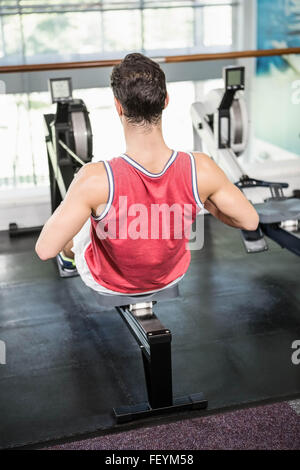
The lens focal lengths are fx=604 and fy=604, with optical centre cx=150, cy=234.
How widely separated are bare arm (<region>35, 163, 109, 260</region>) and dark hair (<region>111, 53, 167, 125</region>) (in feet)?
0.66

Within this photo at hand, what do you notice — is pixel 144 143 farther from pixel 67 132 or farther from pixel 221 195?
pixel 67 132

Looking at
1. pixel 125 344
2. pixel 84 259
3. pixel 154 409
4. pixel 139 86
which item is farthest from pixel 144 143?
pixel 125 344

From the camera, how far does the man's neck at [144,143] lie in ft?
5.90

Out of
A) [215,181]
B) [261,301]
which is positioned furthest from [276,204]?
[215,181]

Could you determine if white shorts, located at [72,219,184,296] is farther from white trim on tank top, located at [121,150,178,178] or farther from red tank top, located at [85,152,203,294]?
white trim on tank top, located at [121,150,178,178]

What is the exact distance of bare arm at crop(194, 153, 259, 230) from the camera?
1856mm

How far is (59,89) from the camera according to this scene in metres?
3.36

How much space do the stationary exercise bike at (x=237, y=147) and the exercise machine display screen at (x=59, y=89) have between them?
1.02 m

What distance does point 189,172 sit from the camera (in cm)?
184

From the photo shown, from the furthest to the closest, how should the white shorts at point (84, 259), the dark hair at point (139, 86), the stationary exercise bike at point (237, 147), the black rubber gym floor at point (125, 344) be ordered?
1. the stationary exercise bike at point (237, 147)
2. the black rubber gym floor at point (125, 344)
3. the white shorts at point (84, 259)
4. the dark hair at point (139, 86)

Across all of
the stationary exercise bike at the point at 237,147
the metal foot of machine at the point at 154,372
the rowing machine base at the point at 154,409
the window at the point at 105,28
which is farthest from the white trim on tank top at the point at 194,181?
the window at the point at 105,28

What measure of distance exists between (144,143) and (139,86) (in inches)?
6.9

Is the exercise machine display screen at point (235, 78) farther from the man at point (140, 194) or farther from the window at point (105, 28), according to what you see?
the window at point (105, 28)

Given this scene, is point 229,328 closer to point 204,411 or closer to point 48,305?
point 204,411
